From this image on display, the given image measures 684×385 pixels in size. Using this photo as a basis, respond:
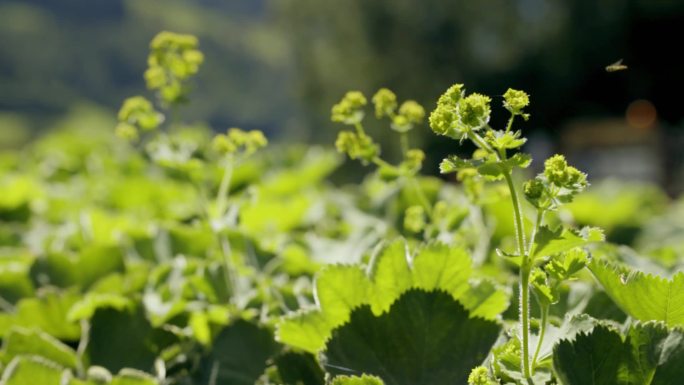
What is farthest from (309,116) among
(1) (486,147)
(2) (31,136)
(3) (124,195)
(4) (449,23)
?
(2) (31,136)

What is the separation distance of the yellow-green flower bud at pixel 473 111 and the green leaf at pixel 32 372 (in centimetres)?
69

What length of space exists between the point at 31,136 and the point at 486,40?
77.6 m

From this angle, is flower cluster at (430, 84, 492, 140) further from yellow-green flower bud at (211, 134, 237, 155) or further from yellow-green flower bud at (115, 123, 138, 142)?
yellow-green flower bud at (115, 123, 138, 142)

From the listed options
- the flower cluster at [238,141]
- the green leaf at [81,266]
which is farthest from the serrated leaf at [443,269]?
the green leaf at [81,266]

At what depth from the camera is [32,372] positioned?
1.15m

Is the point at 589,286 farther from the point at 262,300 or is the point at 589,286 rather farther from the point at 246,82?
the point at 246,82

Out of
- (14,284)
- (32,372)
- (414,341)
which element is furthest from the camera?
(14,284)

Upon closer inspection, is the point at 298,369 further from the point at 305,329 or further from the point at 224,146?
the point at 224,146

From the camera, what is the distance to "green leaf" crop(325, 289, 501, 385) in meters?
0.98

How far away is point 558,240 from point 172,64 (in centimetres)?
86

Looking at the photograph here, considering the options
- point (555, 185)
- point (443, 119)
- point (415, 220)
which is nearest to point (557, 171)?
point (555, 185)

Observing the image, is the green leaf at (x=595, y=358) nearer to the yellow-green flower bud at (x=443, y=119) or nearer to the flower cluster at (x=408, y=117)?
the yellow-green flower bud at (x=443, y=119)

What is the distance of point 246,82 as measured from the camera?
12525cm

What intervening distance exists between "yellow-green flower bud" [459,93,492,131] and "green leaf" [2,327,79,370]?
768 mm
